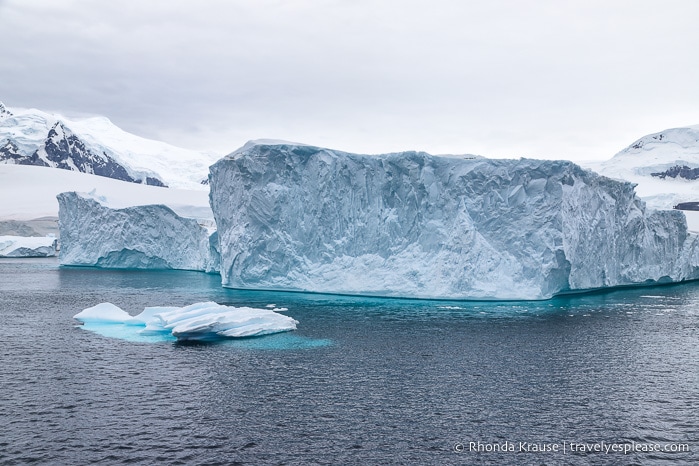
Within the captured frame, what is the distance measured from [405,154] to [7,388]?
744 inches

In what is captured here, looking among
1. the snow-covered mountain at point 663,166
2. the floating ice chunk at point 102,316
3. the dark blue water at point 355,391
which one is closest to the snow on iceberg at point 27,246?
the dark blue water at point 355,391

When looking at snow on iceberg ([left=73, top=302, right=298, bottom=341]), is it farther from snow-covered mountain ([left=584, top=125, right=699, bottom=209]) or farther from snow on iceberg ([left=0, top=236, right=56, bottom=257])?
snow-covered mountain ([left=584, top=125, right=699, bottom=209])

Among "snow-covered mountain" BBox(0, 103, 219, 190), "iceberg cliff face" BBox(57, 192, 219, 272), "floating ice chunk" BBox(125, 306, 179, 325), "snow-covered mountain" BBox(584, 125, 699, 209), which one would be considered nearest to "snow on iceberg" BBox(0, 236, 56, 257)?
"iceberg cliff face" BBox(57, 192, 219, 272)

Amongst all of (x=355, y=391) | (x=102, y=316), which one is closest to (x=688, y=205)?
(x=102, y=316)

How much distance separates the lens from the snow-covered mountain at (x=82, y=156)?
405 feet

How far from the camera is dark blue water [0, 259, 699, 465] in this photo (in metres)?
8.87

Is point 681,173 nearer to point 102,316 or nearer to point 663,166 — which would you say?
point 663,166

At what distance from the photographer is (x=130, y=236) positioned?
137ft

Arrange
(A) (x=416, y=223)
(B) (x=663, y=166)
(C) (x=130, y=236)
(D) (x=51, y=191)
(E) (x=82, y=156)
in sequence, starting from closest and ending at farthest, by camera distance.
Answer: (A) (x=416, y=223) → (C) (x=130, y=236) → (D) (x=51, y=191) → (B) (x=663, y=166) → (E) (x=82, y=156)

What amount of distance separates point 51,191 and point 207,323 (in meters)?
68.3

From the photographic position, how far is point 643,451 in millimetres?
8891

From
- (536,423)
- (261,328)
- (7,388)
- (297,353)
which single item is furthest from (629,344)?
(7,388)

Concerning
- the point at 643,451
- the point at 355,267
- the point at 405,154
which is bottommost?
the point at 643,451

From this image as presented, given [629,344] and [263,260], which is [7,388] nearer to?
[629,344]
